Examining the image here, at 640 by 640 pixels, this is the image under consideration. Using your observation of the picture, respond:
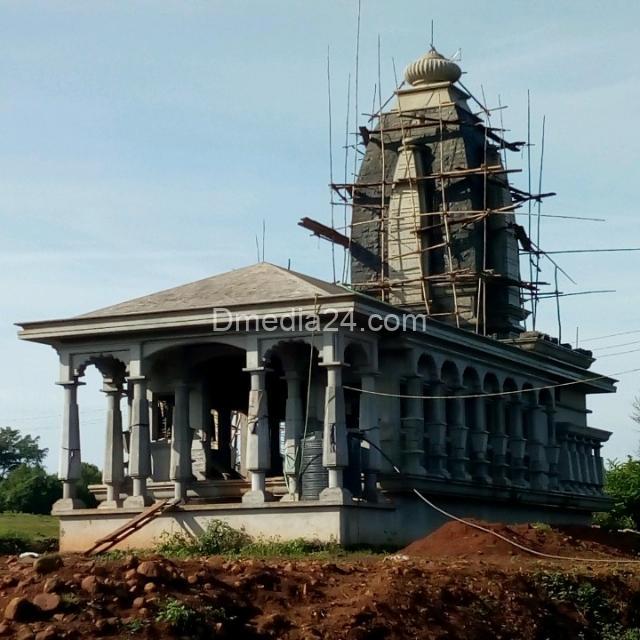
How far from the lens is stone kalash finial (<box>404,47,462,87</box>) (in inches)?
1983

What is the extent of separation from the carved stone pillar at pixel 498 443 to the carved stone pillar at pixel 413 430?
524 centimetres

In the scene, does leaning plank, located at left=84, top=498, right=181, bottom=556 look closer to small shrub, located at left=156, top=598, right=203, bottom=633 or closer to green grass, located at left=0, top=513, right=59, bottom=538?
green grass, located at left=0, top=513, right=59, bottom=538

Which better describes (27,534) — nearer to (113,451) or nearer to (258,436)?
(113,451)

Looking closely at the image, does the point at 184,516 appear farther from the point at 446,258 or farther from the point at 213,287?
the point at 446,258

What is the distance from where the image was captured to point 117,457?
38656mm

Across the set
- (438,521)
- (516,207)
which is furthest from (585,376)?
(438,521)

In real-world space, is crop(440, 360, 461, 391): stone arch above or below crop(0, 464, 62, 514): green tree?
above

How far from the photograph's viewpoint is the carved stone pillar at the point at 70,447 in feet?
123

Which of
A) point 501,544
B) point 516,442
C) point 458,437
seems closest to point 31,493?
point 516,442

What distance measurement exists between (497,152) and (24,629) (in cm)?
3375

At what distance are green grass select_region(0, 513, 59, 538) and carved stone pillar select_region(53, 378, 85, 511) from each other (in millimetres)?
4246

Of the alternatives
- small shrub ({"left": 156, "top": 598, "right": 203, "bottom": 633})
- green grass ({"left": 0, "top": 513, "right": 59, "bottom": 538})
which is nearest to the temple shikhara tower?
green grass ({"left": 0, "top": 513, "right": 59, "bottom": 538})

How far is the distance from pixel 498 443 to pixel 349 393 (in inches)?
241

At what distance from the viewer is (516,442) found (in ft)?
142
